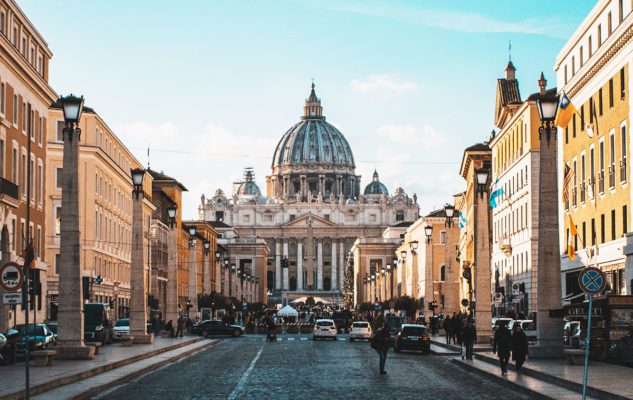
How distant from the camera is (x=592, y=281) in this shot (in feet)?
77.9

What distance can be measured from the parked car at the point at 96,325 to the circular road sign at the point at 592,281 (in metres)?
34.9

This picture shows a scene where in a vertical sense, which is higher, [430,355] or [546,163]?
[546,163]

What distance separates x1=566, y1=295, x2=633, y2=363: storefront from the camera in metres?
37.6

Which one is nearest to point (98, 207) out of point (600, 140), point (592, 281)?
point (600, 140)

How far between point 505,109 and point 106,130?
84.6ft

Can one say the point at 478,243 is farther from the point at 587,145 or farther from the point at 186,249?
the point at 186,249

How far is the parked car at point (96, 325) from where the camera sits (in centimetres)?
5625

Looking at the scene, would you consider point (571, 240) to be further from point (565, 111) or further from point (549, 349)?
point (549, 349)

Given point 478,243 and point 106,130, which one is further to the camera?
point 106,130

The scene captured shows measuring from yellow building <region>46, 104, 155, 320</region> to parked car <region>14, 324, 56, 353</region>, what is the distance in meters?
18.0

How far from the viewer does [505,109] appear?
83.4m

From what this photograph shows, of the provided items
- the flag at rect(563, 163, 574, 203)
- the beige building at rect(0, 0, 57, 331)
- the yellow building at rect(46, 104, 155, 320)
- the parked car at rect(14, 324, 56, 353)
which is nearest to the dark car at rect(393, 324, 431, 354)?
the flag at rect(563, 163, 574, 203)

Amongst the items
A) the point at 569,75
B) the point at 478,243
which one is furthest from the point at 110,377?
the point at 569,75

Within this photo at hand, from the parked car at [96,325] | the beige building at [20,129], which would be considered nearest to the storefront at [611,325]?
the beige building at [20,129]
